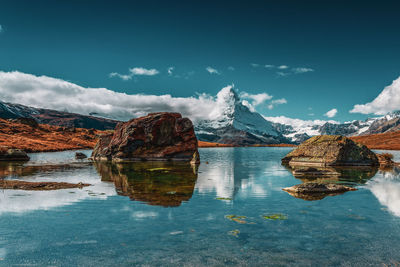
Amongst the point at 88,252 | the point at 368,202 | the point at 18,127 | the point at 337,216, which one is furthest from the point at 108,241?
the point at 18,127

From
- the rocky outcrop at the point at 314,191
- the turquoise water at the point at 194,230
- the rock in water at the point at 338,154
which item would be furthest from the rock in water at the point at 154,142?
the turquoise water at the point at 194,230

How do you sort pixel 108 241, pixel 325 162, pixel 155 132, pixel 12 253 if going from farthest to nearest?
pixel 155 132 < pixel 325 162 < pixel 108 241 < pixel 12 253

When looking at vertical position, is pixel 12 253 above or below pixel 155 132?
below

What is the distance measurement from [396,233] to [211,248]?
9134mm

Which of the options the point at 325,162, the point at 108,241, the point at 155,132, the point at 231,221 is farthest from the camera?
the point at 155,132

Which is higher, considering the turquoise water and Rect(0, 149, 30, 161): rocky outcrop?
Rect(0, 149, 30, 161): rocky outcrop

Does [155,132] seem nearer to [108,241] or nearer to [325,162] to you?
[325,162]

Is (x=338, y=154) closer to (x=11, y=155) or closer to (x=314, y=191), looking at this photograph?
(x=314, y=191)

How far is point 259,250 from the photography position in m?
10.5

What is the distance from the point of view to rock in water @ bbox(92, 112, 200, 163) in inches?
2653

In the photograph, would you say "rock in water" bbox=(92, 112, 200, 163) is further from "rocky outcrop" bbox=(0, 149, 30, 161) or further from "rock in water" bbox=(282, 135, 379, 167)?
"rock in water" bbox=(282, 135, 379, 167)

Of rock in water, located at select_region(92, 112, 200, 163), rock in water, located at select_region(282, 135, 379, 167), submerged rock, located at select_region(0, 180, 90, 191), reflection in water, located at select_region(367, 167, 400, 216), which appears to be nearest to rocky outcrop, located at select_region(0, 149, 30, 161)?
rock in water, located at select_region(92, 112, 200, 163)

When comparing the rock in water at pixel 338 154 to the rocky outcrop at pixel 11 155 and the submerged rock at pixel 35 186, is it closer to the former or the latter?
the submerged rock at pixel 35 186

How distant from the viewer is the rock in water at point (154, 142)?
67.4 meters
